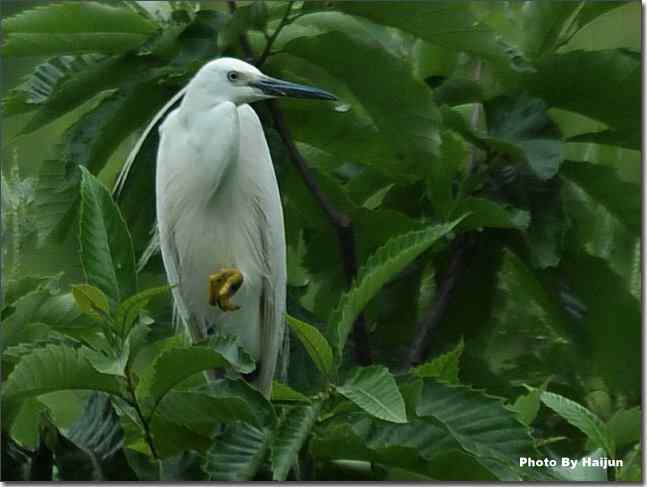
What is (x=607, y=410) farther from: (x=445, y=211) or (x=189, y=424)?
(x=189, y=424)

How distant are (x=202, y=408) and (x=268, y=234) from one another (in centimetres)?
109

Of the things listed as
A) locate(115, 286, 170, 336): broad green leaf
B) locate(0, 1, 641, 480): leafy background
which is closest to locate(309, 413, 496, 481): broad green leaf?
locate(0, 1, 641, 480): leafy background

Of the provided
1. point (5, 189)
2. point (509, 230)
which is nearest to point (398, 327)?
point (509, 230)

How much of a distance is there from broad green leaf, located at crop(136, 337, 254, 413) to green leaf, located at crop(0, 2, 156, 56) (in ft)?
3.56

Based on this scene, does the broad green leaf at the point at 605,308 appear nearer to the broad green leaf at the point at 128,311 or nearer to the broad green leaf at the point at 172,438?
the broad green leaf at the point at 172,438

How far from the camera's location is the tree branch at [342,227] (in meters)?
3.84

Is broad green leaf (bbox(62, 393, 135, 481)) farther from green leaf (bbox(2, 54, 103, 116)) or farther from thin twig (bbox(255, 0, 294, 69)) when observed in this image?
thin twig (bbox(255, 0, 294, 69))

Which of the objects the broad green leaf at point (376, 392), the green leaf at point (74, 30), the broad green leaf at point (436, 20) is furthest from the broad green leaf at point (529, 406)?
the green leaf at point (74, 30)

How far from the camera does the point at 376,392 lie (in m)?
2.74

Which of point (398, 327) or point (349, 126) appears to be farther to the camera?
point (398, 327)

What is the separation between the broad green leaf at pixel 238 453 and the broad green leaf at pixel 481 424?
29 cm

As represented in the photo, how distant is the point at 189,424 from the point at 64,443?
303 millimetres

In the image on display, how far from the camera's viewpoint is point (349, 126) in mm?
3896

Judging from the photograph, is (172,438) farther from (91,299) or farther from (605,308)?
(605,308)
